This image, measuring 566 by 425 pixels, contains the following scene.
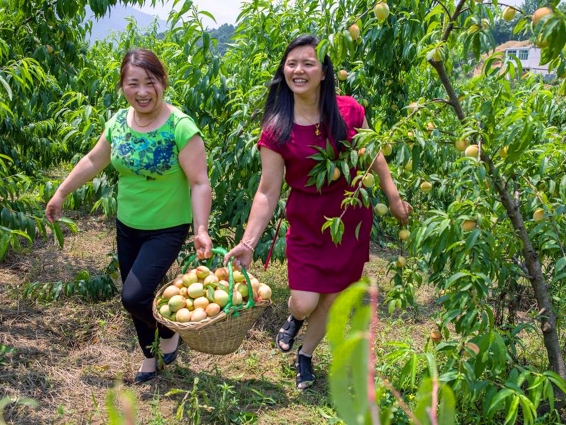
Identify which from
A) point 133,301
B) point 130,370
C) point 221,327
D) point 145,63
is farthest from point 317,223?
point 130,370

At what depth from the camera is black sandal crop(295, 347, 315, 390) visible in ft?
9.52

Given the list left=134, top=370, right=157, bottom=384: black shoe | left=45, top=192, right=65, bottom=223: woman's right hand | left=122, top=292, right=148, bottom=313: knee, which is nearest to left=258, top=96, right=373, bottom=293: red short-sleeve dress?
left=122, top=292, right=148, bottom=313: knee

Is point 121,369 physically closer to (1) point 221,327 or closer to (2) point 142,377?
(2) point 142,377

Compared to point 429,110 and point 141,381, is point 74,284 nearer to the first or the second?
point 141,381

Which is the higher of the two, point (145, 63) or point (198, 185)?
point (145, 63)

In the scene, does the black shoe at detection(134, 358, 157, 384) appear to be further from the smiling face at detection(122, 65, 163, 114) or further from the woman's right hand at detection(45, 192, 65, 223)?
the smiling face at detection(122, 65, 163, 114)

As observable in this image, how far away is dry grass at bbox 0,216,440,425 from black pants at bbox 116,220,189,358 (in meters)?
0.38

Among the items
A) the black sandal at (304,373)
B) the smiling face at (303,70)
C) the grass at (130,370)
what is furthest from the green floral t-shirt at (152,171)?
the black sandal at (304,373)

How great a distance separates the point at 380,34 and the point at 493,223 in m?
1.74

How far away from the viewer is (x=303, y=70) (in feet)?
8.11

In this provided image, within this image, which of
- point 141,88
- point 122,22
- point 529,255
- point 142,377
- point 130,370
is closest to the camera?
point 529,255

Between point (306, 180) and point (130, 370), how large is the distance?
1.37 meters

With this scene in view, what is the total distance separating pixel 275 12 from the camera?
13.5 ft

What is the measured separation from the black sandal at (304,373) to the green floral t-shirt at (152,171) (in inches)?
36.2
